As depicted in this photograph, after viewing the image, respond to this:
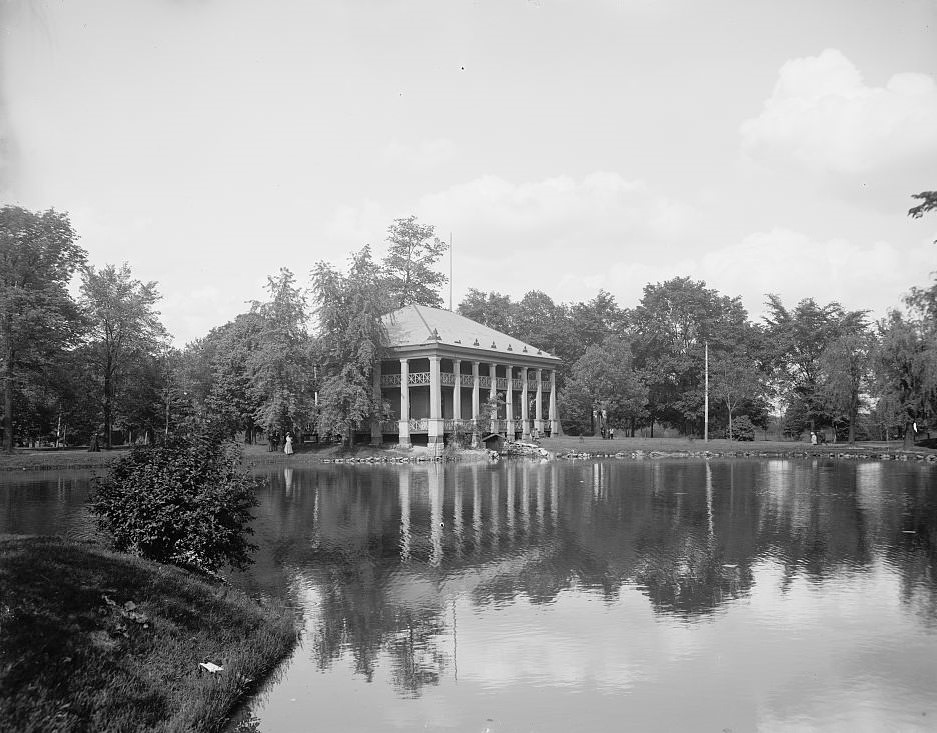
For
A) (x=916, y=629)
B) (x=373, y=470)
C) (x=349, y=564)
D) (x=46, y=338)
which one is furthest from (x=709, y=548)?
(x=46, y=338)

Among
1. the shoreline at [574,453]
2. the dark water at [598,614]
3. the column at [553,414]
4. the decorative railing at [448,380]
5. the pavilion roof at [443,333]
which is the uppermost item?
the pavilion roof at [443,333]

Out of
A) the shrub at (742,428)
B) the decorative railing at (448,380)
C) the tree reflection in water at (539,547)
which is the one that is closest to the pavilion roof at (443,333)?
the decorative railing at (448,380)

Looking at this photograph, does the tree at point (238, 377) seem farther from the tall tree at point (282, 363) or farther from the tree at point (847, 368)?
the tree at point (847, 368)

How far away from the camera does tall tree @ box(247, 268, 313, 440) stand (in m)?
53.8

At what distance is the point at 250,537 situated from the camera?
17.4 metres

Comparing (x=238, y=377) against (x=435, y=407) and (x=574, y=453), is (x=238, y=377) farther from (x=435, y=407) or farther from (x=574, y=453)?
(x=574, y=453)

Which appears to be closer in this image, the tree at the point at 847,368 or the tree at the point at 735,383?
the tree at the point at 847,368

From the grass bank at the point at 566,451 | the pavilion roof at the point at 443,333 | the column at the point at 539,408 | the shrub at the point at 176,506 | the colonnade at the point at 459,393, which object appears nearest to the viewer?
the shrub at the point at 176,506

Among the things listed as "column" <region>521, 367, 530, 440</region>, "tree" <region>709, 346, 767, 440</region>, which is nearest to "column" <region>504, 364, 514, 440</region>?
"column" <region>521, 367, 530, 440</region>

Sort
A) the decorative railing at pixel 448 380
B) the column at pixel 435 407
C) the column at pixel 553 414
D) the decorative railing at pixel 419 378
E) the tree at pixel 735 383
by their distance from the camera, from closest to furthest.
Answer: the column at pixel 435 407 < the decorative railing at pixel 419 378 < the decorative railing at pixel 448 380 < the column at pixel 553 414 < the tree at pixel 735 383

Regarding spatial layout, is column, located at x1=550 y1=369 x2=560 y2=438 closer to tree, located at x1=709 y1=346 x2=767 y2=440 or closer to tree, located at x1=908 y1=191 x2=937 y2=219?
tree, located at x1=709 y1=346 x2=767 y2=440

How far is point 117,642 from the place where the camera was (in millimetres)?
7293

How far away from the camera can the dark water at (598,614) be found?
24.4 ft

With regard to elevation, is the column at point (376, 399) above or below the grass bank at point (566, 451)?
above
